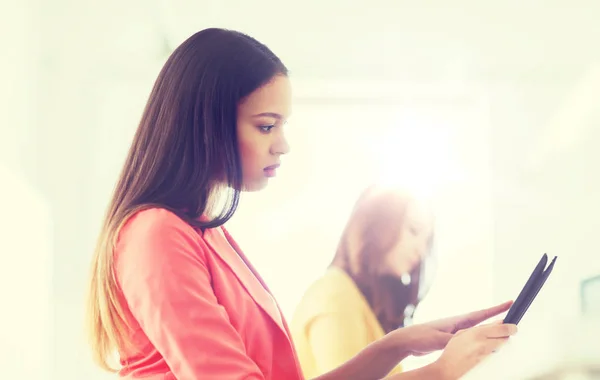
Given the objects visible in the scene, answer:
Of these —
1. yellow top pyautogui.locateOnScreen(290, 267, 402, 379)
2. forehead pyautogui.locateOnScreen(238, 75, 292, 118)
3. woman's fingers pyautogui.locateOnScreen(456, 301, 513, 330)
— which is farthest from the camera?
yellow top pyautogui.locateOnScreen(290, 267, 402, 379)

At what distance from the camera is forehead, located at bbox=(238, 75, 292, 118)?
2.41 feet

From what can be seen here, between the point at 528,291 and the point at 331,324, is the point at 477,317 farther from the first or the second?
the point at 331,324

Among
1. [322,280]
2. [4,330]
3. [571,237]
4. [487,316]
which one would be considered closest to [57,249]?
[4,330]

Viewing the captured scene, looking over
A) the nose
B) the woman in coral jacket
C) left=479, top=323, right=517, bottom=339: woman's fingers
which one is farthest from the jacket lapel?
left=479, top=323, right=517, bottom=339: woman's fingers

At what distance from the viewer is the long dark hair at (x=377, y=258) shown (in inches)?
43.4

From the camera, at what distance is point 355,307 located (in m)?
1.11

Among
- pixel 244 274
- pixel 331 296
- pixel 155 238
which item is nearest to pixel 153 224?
pixel 155 238

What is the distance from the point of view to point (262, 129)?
76 cm

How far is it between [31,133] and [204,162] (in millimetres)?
461

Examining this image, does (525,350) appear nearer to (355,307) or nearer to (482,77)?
(355,307)

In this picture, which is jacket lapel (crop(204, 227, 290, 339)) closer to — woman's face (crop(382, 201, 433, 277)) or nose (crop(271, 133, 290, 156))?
nose (crop(271, 133, 290, 156))

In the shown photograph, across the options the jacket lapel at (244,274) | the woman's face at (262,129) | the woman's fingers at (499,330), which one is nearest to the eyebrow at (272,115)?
the woman's face at (262,129)

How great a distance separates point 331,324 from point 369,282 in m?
0.10

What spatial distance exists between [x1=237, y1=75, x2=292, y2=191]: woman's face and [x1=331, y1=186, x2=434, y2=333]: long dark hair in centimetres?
34
